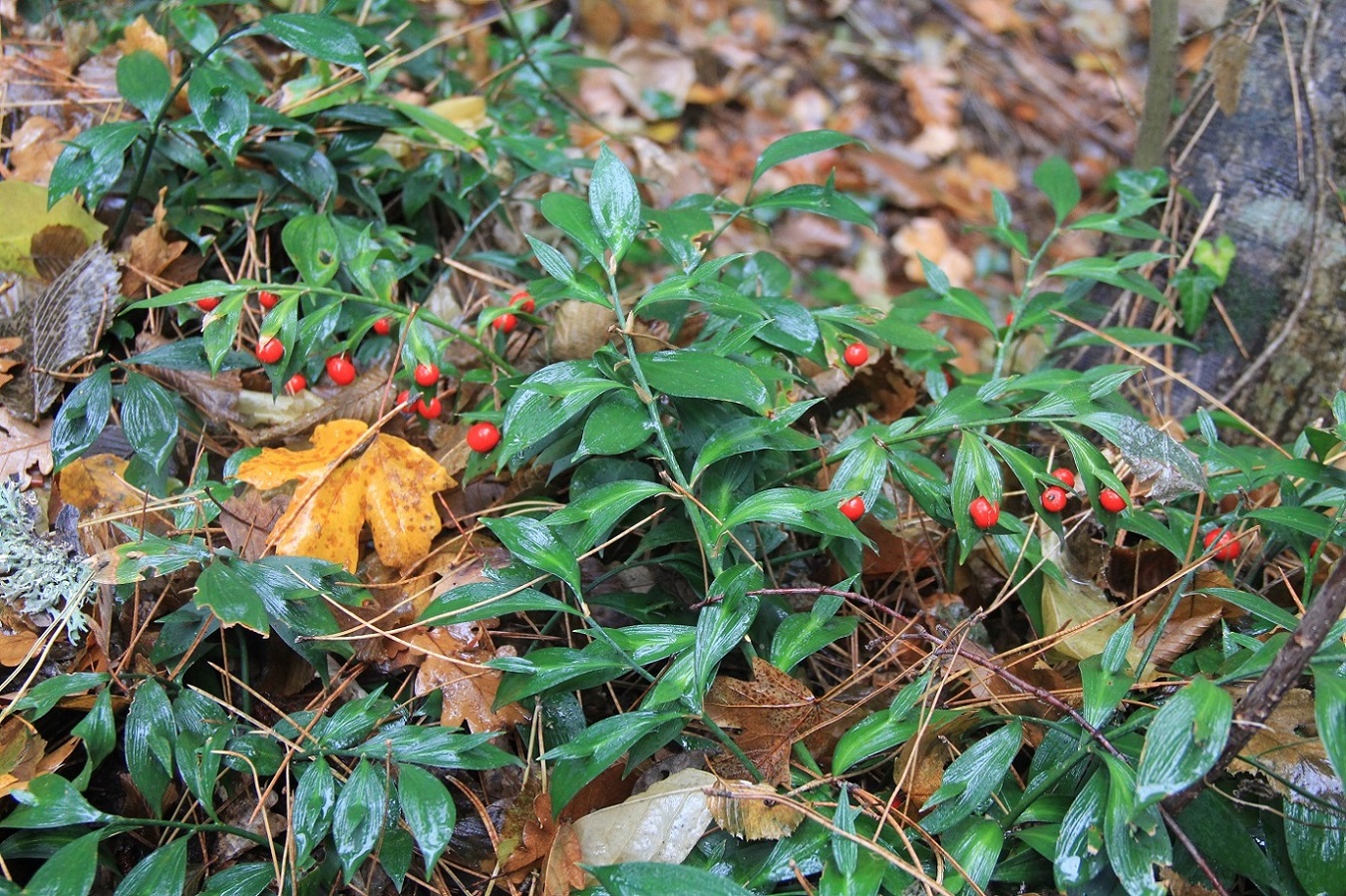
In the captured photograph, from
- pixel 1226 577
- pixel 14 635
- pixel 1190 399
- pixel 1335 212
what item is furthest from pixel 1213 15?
pixel 14 635

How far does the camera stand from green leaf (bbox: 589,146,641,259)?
152 cm

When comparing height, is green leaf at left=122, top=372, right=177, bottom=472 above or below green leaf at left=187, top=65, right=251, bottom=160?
below

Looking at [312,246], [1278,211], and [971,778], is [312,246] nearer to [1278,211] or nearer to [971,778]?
[971,778]

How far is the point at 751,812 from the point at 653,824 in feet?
→ 0.46

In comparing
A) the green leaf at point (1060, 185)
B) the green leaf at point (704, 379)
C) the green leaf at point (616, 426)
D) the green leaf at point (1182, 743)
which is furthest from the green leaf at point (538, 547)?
the green leaf at point (1060, 185)

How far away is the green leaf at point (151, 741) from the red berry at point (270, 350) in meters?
0.56

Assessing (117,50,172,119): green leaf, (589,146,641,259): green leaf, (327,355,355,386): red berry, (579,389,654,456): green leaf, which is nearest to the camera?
(579,389,654,456): green leaf

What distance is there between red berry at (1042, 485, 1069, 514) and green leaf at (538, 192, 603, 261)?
31.5 inches

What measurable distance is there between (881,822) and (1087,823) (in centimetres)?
27

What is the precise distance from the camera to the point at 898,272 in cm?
378

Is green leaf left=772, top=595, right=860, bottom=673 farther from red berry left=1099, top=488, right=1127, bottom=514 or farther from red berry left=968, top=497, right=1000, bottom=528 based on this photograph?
red berry left=1099, top=488, right=1127, bottom=514

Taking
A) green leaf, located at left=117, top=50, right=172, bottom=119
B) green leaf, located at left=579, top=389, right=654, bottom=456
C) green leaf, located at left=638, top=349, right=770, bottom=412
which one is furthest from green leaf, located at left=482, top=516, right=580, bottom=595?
green leaf, located at left=117, top=50, right=172, bottom=119

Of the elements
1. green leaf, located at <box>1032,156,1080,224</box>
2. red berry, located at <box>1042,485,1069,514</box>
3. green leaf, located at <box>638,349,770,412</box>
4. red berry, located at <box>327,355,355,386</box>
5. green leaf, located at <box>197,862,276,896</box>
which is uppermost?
green leaf, located at <box>638,349,770,412</box>

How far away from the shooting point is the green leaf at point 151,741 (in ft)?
4.51
